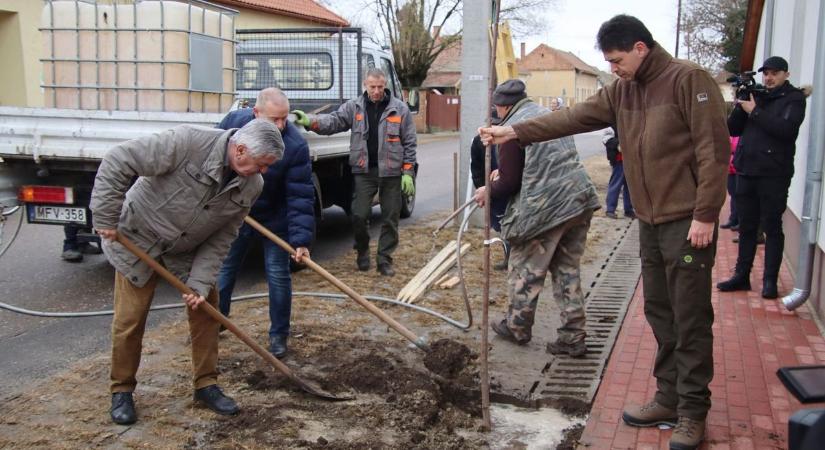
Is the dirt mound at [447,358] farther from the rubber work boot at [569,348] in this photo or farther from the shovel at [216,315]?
the shovel at [216,315]

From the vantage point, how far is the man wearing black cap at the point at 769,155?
6.02 metres

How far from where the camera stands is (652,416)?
4031 millimetres

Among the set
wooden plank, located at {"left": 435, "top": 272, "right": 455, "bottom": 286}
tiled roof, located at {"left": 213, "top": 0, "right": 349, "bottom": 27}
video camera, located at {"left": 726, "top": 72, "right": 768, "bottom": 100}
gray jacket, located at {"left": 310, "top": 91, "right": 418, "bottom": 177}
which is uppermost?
tiled roof, located at {"left": 213, "top": 0, "right": 349, "bottom": 27}

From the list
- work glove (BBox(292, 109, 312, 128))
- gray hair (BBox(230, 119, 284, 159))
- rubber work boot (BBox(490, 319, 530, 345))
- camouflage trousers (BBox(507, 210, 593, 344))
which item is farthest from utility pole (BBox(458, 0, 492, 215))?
gray hair (BBox(230, 119, 284, 159))

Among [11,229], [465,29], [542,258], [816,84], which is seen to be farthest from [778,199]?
[11,229]

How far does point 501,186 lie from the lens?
16.7 ft

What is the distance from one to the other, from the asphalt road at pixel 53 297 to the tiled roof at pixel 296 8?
650 inches

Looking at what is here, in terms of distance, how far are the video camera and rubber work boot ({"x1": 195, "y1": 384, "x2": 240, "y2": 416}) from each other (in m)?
4.60

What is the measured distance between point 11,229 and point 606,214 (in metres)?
8.06

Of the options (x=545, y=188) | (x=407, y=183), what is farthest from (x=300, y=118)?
(x=545, y=188)

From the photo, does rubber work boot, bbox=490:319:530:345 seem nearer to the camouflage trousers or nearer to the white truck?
the camouflage trousers

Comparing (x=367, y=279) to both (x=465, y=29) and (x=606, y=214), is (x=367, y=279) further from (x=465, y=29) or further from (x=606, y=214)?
(x=606, y=214)

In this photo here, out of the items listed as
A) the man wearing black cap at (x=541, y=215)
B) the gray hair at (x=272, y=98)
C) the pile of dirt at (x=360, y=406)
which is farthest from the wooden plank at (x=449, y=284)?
the gray hair at (x=272, y=98)

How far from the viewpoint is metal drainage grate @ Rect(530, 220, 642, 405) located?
4.61m
